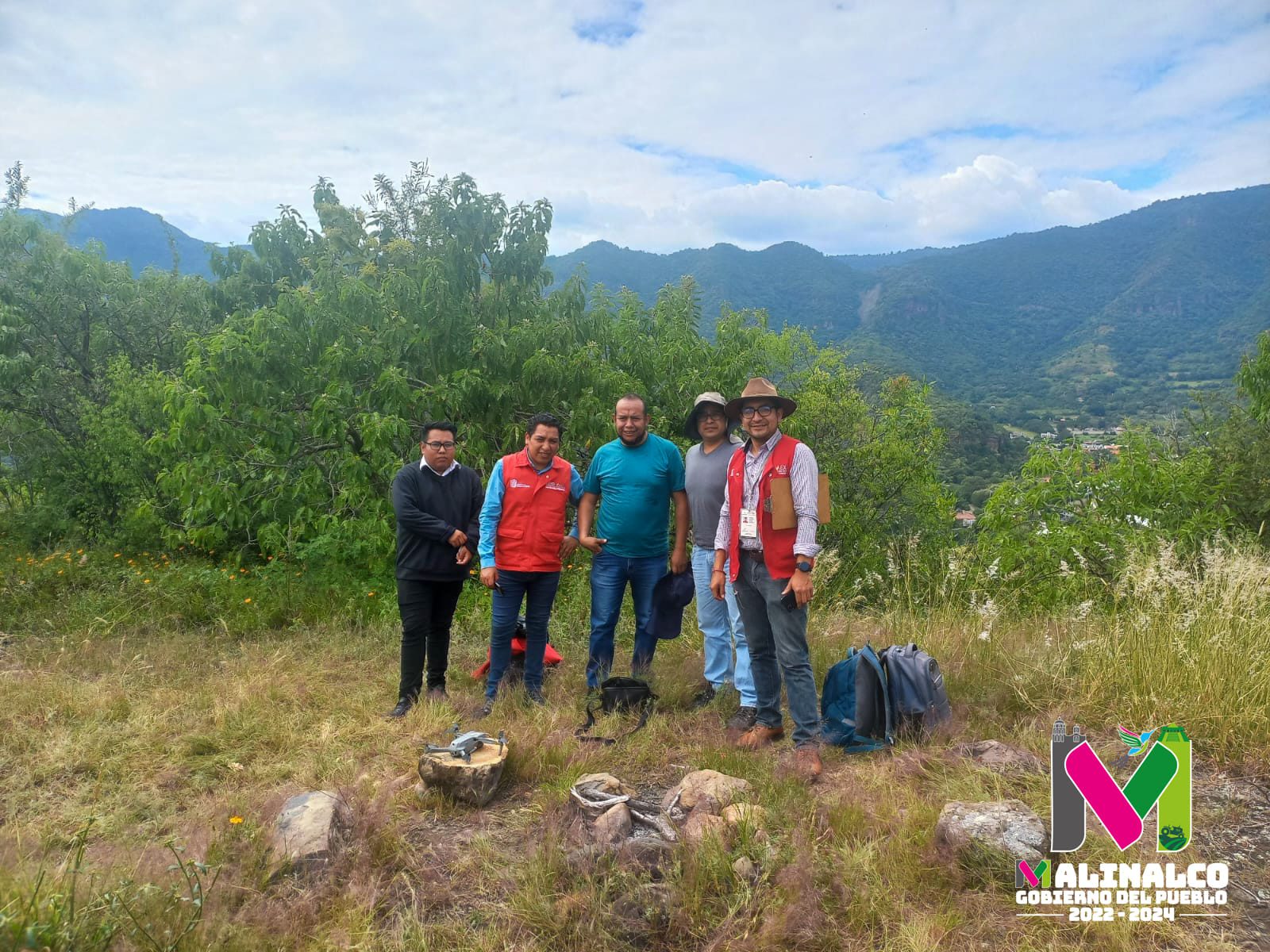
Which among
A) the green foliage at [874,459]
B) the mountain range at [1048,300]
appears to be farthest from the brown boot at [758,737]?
the mountain range at [1048,300]

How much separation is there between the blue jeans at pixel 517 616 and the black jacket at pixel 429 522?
1.11 feet

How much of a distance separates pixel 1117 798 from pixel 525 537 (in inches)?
119

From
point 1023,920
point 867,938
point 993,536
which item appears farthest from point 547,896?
point 993,536

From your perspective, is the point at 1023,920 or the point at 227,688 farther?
the point at 227,688

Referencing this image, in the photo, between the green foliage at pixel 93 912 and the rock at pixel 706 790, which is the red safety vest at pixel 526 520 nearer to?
the rock at pixel 706 790

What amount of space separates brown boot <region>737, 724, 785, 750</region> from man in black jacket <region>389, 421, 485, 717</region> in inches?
72.9

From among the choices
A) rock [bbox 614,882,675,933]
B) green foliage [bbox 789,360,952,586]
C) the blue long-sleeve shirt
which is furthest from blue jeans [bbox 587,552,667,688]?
green foliage [bbox 789,360,952,586]

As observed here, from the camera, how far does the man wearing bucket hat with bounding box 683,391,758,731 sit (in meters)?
4.17

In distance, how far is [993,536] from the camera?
7742 millimetres

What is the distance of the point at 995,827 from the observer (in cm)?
264

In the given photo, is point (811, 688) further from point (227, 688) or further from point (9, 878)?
point (227, 688)

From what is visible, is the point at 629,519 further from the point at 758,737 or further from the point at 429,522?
the point at 758,737

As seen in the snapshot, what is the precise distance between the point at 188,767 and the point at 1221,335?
98.9m

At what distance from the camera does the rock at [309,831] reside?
8.62ft
